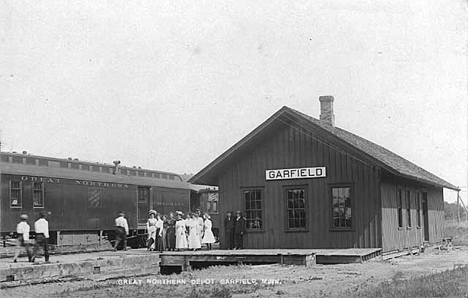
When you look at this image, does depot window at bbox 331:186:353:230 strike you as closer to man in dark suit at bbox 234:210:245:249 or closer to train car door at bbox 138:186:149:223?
man in dark suit at bbox 234:210:245:249

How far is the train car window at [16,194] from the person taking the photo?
2150 cm

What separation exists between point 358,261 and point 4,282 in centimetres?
855

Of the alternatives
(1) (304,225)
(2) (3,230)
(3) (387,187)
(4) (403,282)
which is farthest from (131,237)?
(4) (403,282)

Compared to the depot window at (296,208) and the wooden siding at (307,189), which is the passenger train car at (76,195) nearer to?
the wooden siding at (307,189)

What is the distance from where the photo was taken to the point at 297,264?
16750mm

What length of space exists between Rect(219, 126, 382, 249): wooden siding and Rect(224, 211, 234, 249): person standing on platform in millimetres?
266

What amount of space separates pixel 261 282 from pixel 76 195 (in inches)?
515

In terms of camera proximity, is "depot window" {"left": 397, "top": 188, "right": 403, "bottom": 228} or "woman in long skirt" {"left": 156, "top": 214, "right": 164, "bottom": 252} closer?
"depot window" {"left": 397, "top": 188, "right": 403, "bottom": 228}

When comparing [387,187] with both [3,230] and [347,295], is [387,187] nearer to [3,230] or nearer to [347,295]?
[347,295]

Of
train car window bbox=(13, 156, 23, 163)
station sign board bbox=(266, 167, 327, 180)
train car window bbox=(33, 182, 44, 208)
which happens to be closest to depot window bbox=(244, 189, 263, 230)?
station sign board bbox=(266, 167, 327, 180)

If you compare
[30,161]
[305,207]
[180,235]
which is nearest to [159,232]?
[180,235]

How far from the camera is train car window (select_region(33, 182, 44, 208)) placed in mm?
22500

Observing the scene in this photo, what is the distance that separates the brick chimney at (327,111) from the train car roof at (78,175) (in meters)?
9.15

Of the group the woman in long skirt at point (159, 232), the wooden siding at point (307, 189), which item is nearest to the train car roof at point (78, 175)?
the woman in long skirt at point (159, 232)
